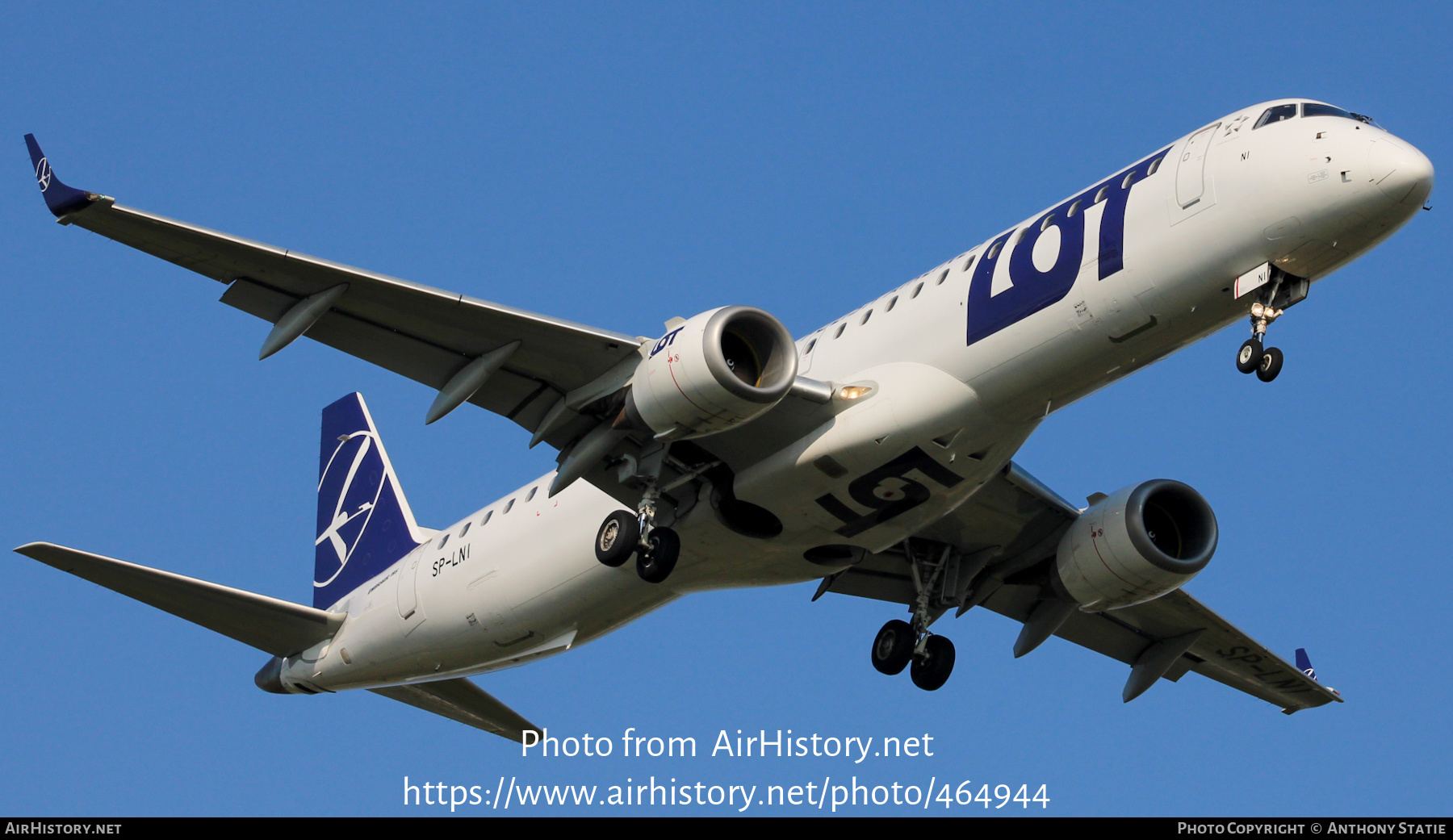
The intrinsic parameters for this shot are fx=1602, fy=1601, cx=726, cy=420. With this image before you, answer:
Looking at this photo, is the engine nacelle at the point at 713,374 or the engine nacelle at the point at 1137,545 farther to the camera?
the engine nacelle at the point at 1137,545

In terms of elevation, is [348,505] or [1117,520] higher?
[348,505]

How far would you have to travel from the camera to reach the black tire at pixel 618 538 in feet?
75.2

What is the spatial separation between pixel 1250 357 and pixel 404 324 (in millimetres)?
11247

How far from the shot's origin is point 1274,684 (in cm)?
2980

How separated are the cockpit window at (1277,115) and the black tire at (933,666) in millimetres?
10404

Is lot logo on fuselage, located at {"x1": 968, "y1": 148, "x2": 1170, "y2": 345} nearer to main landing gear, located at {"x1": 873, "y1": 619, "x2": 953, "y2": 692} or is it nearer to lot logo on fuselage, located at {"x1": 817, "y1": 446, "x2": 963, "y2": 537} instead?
lot logo on fuselage, located at {"x1": 817, "y1": 446, "x2": 963, "y2": 537}

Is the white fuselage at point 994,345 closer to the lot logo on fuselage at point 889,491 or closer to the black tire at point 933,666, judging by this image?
the lot logo on fuselage at point 889,491

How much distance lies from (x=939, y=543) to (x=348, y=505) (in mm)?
12286

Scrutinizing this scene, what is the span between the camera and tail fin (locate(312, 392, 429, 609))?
99.0 ft

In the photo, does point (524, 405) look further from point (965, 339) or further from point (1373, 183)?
point (1373, 183)

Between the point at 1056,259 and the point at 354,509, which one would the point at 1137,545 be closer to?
the point at 1056,259

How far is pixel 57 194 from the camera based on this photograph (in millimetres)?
19969

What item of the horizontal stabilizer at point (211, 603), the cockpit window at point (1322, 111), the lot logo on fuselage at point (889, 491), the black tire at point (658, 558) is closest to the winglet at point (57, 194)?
the horizontal stabilizer at point (211, 603)
